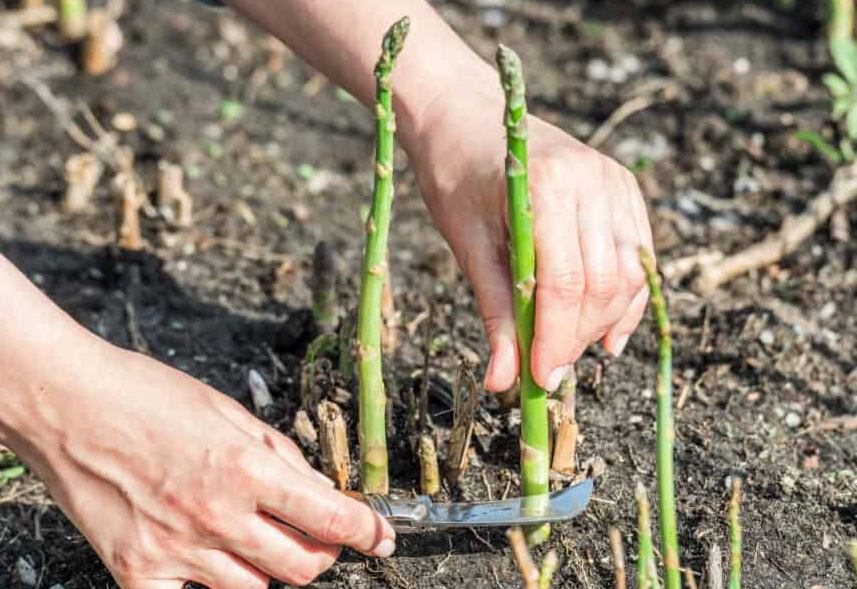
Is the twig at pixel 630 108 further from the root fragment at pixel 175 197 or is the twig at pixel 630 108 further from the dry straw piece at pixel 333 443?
the dry straw piece at pixel 333 443

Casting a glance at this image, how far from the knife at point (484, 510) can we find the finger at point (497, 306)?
7.3 inches

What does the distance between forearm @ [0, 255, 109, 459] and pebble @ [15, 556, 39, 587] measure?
48 centimetres

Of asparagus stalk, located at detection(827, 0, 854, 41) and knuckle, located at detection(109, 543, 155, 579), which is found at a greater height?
asparagus stalk, located at detection(827, 0, 854, 41)

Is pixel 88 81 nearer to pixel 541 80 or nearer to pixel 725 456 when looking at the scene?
pixel 541 80

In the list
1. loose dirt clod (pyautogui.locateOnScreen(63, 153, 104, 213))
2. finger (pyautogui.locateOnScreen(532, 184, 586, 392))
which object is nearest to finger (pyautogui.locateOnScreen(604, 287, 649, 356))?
finger (pyautogui.locateOnScreen(532, 184, 586, 392))

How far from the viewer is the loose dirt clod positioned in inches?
109

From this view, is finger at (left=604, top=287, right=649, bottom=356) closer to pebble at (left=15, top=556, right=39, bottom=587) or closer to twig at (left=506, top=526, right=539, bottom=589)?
twig at (left=506, top=526, right=539, bottom=589)

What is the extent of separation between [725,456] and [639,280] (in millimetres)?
507

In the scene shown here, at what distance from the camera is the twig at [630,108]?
3.00 metres

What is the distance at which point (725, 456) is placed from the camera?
207cm

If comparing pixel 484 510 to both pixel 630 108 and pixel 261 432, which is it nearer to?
pixel 261 432

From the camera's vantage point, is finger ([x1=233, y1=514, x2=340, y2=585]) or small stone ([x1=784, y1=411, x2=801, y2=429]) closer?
finger ([x1=233, y1=514, x2=340, y2=585])

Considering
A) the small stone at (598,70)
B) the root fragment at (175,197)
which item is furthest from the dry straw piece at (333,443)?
the small stone at (598,70)

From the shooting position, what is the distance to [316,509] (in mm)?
1552
